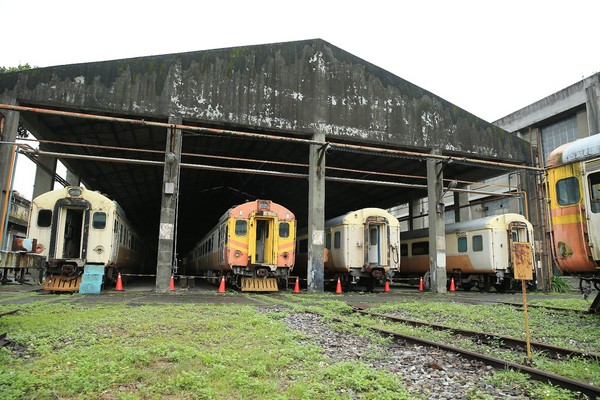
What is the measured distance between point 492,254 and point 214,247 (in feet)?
42.0

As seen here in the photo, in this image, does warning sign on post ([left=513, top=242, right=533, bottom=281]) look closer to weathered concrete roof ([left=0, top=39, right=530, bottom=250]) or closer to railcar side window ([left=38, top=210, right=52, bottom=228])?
weathered concrete roof ([left=0, top=39, right=530, bottom=250])

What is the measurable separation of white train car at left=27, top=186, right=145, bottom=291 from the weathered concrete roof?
358cm

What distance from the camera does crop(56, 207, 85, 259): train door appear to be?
15227 mm

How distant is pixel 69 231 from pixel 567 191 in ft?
52.8

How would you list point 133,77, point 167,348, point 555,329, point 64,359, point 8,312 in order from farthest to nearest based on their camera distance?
point 133,77 → point 8,312 → point 555,329 → point 167,348 → point 64,359

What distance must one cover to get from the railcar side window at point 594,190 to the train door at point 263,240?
11.1 m

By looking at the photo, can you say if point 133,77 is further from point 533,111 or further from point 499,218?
point 533,111

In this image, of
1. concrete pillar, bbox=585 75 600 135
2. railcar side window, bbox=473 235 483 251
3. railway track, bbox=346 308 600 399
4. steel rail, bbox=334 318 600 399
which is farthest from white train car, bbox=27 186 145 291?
concrete pillar, bbox=585 75 600 135

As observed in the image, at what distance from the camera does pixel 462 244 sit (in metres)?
21.4

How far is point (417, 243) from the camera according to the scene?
23.5 metres

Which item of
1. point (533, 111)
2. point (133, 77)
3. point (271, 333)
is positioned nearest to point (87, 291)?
point (133, 77)

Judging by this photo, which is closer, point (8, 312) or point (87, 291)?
point (8, 312)

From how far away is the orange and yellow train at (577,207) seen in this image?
8.34 m

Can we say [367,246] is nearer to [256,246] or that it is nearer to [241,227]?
[256,246]
